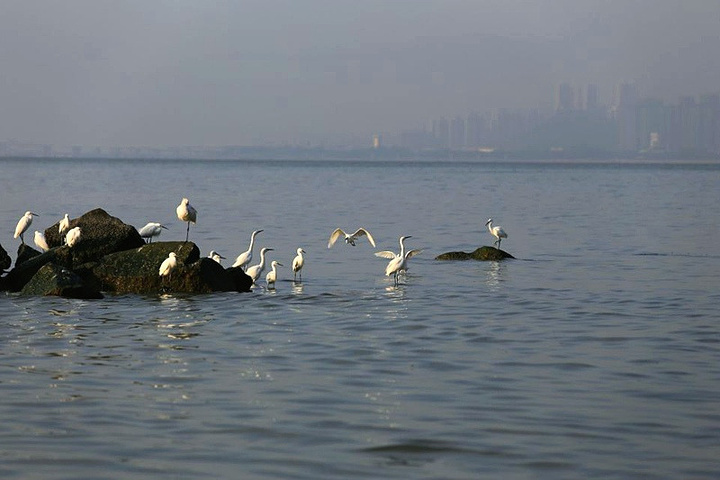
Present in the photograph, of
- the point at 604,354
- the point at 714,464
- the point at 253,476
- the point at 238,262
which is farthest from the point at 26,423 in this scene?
the point at 238,262

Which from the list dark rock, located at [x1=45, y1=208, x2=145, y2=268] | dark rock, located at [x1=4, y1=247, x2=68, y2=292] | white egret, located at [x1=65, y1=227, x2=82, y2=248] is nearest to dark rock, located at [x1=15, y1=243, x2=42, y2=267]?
dark rock, located at [x1=4, y1=247, x2=68, y2=292]

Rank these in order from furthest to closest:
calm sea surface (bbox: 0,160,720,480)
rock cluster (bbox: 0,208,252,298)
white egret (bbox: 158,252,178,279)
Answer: white egret (bbox: 158,252,178,279) → rock cluster (bbox: 0,208,252,298) → calm sea surface (bbox: 0,160,720,480)

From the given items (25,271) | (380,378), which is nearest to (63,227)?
(25,271)

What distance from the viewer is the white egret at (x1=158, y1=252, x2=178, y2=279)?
20906mm

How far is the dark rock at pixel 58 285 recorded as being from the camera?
20328mm

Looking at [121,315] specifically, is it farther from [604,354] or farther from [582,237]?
[582,237]

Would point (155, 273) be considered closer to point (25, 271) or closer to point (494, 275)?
point (25, 271)

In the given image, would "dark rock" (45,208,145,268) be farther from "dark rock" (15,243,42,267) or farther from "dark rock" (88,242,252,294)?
"dark rock" (15,243,42,267)

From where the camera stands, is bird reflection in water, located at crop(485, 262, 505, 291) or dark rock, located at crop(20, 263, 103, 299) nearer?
dark rock, located at crop(20, 263, 103, 299)

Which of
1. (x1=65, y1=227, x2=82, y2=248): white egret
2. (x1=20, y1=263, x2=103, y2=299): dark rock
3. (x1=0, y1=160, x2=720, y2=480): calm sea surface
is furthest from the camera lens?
(x1=65, y1=227, x2=82, y2=248): white egret

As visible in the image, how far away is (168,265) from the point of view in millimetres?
20891

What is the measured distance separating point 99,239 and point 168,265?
2.29 metres

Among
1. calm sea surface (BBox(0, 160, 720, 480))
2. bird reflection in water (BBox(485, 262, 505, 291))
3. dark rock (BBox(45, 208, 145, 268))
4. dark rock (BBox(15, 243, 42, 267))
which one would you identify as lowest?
bird reflection in water (BBox(485, 262, 505, 291))

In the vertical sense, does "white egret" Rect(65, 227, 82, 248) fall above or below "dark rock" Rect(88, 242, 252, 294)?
above
